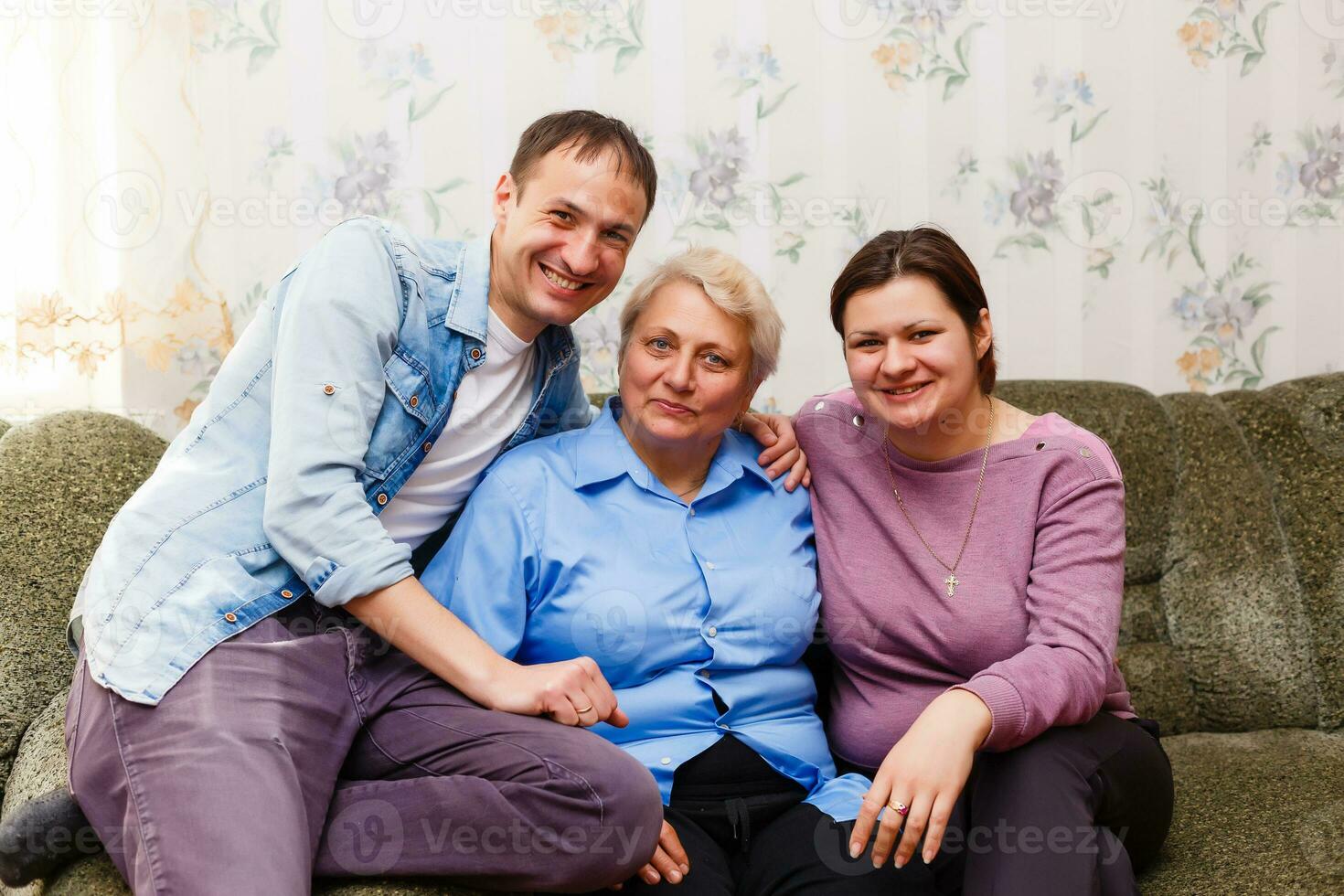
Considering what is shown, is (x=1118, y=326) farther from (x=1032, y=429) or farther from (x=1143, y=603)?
(x=1032, y=429)

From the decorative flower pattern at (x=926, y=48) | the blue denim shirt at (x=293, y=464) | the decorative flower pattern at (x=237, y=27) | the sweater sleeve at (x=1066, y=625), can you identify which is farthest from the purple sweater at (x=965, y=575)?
the decorative flower pattern at (x=237, y=27)

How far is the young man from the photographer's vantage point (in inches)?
47.6

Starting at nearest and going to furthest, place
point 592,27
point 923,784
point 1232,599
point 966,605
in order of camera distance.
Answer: point 923,784 → point 966,605 → point 1232,599 → point 592,27

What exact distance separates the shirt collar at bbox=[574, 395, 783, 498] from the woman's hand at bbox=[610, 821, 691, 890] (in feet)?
1.58

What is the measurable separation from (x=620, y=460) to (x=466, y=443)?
8.6 inches

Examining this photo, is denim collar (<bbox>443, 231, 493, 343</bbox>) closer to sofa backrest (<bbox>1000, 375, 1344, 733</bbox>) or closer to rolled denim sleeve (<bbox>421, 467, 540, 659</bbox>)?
rolled denim sleeve (<bbox>421, 467, 540, 659</bbox>)

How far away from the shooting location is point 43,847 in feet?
4.02

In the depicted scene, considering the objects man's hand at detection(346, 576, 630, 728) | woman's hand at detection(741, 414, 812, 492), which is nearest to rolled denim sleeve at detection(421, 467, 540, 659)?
man's hand at detection(346, 576, 630, 728)

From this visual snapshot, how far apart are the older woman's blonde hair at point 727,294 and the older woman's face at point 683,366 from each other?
1 cm

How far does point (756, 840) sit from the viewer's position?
4.71ft

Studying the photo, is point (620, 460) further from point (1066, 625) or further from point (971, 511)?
point (1066, 625)

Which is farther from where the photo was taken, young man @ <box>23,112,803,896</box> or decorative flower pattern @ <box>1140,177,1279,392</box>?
decorative flower pattern @ <box>1140,177,1279,392</box>

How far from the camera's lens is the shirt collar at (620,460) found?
1.56m

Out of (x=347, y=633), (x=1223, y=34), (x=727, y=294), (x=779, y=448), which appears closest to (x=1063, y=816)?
(x=779, y=448)
